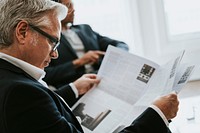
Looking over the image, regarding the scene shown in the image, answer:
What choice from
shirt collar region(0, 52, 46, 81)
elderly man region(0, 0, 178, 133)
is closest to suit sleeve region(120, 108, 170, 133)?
elderly man region(0, 0, 178, 133)

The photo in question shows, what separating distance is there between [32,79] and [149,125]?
35 cm

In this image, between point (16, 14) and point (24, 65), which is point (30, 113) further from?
point (16, 14)

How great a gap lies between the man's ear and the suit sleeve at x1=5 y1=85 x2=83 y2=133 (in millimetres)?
149

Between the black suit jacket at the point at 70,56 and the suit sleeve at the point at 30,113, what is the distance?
1084 mm

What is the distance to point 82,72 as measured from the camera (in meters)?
2.02

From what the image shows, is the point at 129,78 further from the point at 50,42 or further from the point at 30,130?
the point at 30,130

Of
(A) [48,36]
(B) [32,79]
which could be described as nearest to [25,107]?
(B) [32,79]

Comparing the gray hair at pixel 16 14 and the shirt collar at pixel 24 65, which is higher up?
the gray hair at pixel 16 14

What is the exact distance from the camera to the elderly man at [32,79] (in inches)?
31.9

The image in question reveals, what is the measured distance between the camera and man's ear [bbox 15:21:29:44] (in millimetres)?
890

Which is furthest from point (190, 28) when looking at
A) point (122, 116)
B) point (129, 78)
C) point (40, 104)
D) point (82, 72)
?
point (40, 104)

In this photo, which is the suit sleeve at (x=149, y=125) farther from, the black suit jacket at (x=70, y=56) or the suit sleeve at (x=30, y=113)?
the black suit jacket at (x=70, y=56)

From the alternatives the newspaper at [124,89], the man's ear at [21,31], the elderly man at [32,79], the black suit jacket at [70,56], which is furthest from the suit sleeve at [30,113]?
the black suit jacket at [70,56]

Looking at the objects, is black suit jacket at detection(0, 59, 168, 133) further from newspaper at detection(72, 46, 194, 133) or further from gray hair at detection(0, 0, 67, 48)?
newspaper at detection(72, 46, 194, 133)
